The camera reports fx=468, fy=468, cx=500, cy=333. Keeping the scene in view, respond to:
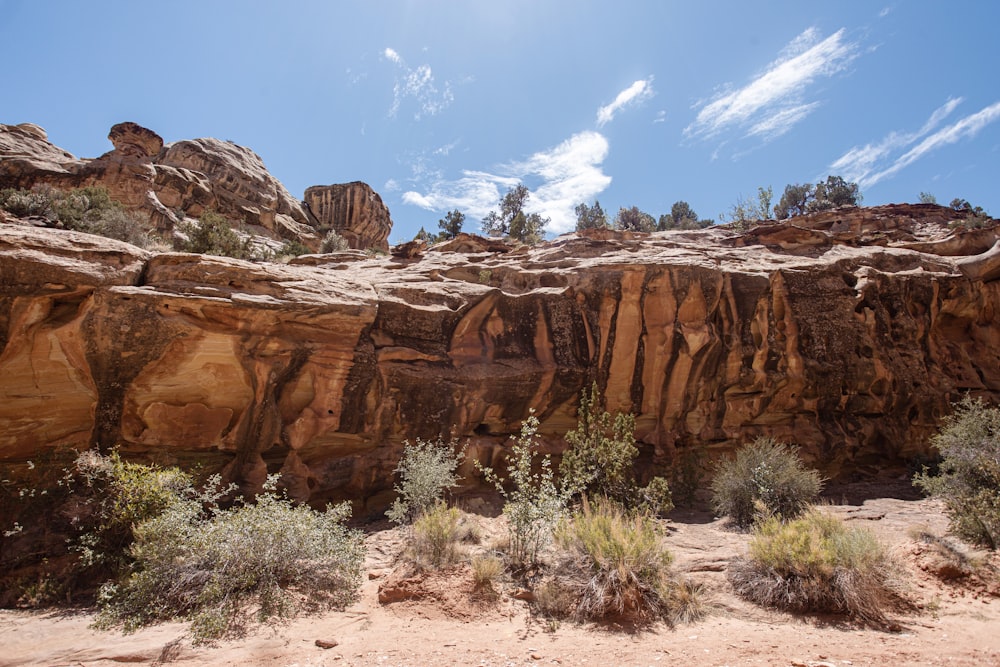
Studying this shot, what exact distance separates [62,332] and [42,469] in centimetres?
215

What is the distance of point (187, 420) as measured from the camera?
839cm

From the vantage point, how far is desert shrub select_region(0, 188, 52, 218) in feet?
40.6

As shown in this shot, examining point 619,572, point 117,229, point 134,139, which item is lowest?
point 619,572

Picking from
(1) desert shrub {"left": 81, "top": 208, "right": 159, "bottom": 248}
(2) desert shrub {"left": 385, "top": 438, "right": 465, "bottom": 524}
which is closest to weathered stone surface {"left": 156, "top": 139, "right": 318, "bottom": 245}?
(1) desert shrub {"left": 81, "top": 208, "right": 159, "bottom": 248}

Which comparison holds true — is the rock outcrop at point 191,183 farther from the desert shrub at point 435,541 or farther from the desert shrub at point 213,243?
the desert shrub at point 435,541

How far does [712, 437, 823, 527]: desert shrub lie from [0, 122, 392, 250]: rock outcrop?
77.0 ft

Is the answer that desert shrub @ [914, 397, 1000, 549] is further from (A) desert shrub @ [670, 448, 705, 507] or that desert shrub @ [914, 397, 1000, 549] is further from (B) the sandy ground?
(A) desert shrub @ [670, 448, 705, 507]

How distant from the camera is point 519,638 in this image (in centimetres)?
497

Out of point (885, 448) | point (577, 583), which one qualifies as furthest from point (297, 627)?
point (885, 448)

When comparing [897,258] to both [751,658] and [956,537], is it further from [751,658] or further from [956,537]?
[751,658]

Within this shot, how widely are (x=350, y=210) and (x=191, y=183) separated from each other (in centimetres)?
920

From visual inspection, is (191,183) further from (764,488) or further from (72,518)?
(764,488)

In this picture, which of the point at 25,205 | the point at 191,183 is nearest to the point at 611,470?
the point at 25,205

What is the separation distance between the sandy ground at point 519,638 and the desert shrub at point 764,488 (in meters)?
2.92
